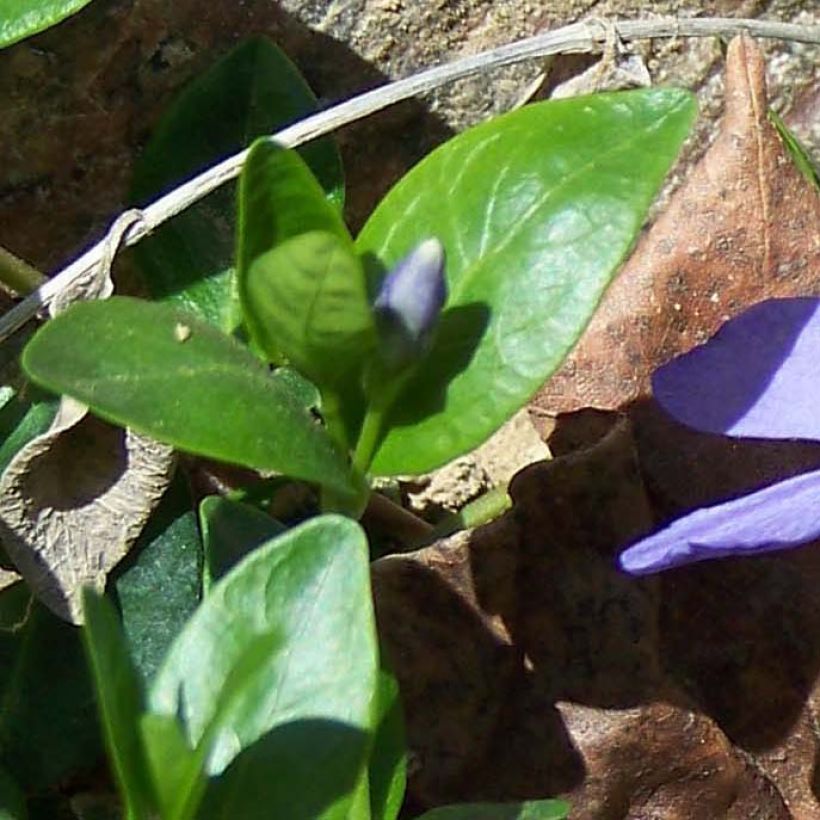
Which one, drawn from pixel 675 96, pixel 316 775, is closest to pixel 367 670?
pixel 316 775

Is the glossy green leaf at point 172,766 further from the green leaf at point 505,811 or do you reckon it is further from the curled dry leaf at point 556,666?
the curled dry leaf at point 556,666

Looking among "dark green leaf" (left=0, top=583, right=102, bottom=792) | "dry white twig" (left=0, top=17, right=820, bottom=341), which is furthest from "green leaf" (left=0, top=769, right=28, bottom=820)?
"dry white twig" (left=0, top=17, right=820, bottom=341)

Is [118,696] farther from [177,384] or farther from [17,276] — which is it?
[17,276]

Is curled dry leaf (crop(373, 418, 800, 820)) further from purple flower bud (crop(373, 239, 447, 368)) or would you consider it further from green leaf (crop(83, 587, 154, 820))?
green leaf (crop(83, 587, 154, 820))

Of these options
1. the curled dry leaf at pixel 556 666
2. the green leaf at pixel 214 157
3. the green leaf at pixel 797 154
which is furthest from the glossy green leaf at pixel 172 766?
the green leaf at pixel 797 154

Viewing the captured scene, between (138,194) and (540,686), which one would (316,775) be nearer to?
(540,686)
